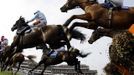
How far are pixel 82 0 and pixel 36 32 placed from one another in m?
4.63

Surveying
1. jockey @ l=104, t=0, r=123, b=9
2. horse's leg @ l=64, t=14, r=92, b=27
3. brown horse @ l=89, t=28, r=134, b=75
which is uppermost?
brown horse @ l=89, t=28, r=134, b=75

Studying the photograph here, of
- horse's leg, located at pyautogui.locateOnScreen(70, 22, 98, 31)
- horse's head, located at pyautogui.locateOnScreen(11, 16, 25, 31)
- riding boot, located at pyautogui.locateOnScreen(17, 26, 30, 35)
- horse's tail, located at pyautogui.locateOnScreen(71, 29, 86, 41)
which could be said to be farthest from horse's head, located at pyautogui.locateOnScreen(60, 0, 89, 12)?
horse's head, located at pyautogui.locateOnScreen(11, 16, 25, 31)

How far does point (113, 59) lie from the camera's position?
12.3 ft

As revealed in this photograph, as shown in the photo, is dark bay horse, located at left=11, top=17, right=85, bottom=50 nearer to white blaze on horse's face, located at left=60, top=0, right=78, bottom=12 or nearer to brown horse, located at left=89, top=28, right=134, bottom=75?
white blaze on horse's face, located at left=60, top=0, right=78, bottom=12

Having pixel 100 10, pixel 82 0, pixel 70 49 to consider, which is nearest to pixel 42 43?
pixel 70 49

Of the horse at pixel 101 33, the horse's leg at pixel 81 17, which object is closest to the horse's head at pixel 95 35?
the horse at pixel 101 33

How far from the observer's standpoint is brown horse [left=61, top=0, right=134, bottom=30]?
11572mm

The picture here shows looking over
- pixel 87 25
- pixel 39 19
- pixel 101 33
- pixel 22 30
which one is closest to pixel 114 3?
pixel 101 33

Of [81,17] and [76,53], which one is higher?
[81,17]

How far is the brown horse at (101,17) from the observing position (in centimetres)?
1157

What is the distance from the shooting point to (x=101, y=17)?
40.1 feet

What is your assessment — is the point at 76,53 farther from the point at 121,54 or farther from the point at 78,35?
the point at 121,54

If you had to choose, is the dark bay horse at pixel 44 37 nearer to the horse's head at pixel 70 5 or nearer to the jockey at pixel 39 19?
the jockey at pixel 39 19

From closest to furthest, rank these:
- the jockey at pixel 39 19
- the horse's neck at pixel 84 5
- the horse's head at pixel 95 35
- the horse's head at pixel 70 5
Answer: the horse's head at pixel 95 35 → the horse's neck at pixel 84 5 → the horse's head at pixel 70 5 → the jockey at pixel 39 19
